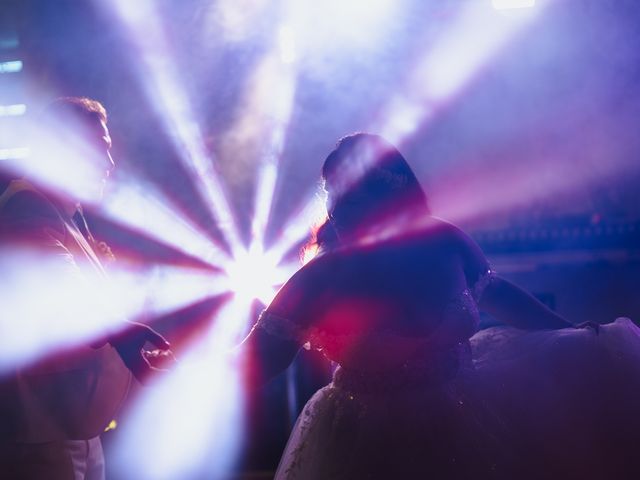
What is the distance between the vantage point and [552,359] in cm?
171

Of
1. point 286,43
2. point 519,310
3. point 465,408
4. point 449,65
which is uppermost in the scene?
point 449,65

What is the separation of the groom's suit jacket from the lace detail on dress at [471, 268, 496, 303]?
1118 mm

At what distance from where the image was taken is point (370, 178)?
64.0 inches

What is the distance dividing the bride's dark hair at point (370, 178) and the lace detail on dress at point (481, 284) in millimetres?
260

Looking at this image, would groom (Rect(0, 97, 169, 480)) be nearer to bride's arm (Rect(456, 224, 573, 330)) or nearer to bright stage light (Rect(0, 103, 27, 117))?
bride's arm (Rect(456, 224, 573, 330))

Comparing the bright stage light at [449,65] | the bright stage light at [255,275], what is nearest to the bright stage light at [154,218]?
the bright stage light at [255,275]

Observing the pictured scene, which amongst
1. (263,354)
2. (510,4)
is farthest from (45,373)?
(510,4)

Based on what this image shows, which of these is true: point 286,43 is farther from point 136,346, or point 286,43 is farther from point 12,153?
point 136,346

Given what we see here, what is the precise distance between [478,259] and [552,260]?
144 inches

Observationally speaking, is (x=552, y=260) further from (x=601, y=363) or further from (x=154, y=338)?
(x=154, y=338)

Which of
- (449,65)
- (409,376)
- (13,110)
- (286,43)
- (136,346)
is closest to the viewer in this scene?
(409,376)

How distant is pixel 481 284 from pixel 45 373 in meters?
1.27

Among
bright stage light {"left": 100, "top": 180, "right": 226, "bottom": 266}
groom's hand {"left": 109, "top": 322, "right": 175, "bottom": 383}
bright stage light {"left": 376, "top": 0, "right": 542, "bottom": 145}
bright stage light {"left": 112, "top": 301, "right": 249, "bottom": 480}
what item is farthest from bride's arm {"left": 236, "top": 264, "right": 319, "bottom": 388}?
bright stage light {"left": 376, "top": 0, "right": 542, "bottom": 145}

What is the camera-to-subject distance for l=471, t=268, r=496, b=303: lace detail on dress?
1661 mm
